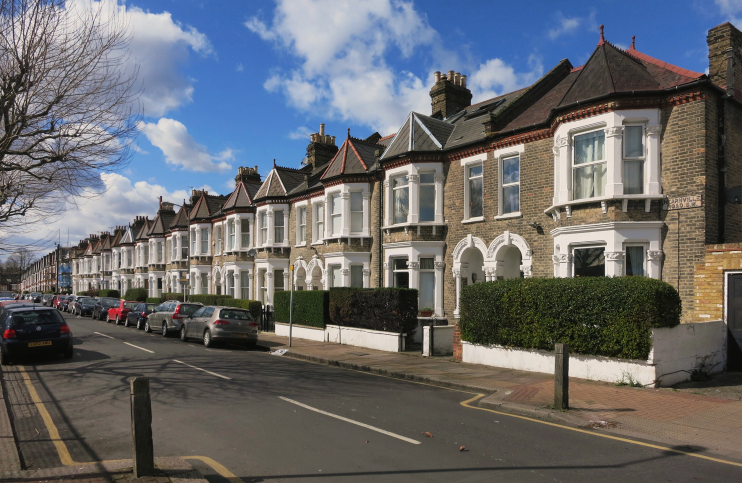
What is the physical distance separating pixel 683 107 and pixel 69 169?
16016mm

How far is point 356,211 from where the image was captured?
2333 cm

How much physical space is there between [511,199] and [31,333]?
15037 mm

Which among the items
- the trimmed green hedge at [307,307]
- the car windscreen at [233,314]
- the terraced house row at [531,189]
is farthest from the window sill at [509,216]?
the car windscreen at [233,314]

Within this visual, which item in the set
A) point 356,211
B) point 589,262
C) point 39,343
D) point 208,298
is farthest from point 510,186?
point 208,298

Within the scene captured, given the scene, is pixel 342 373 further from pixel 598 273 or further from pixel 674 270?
pixel 674 270

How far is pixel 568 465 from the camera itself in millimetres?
6070

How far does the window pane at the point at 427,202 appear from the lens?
2040 cm

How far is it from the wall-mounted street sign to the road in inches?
299

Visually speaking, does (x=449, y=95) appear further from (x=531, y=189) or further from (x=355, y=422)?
(x=355, y=422)

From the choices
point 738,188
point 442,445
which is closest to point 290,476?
point 442,445

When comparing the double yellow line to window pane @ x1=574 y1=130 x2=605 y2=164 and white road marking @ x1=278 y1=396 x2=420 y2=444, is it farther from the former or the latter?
window pane @ x1=574 y1=130 x2=605 y2=164

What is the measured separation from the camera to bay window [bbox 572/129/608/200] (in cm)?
1437

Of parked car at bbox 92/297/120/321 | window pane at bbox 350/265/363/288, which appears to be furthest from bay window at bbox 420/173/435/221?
parked car at bbox 92/297/120/321

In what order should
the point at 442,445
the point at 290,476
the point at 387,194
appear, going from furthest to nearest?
the point at 387,194, the point at 442,445, the point at 290,476
